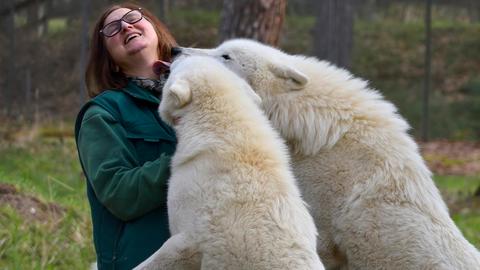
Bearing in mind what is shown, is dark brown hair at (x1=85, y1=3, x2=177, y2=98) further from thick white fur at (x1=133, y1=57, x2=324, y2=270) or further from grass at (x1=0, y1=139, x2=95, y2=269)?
grass at (x1=0, y1=139, x2=95, y2=269)

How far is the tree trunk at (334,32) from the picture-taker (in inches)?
582

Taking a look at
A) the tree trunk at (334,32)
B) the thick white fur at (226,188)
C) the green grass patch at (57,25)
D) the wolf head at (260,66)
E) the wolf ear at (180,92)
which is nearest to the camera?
the thick white fur at (226,188)

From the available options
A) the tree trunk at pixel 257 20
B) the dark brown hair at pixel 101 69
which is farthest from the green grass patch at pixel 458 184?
the dark brown hair at pixel 101 69

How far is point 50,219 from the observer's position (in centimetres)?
655

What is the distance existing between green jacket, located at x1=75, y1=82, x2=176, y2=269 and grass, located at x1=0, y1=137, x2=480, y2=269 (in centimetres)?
224

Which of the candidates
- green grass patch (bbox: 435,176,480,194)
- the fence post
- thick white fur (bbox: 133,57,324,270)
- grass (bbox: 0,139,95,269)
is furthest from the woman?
the fence post

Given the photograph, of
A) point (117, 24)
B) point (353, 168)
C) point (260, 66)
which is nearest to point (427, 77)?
point (260, 66)

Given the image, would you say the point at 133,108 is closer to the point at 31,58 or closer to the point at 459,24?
the point at 31,58

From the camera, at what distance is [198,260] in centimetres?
323

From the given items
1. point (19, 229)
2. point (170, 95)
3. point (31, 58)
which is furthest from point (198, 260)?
point (31, 58)

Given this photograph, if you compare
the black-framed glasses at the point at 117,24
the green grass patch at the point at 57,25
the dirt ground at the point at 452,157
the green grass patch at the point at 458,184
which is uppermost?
the black-framed glasses at the point at 117,24

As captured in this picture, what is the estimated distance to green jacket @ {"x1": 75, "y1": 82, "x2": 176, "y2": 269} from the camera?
11.9 feet

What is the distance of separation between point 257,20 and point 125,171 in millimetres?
4435

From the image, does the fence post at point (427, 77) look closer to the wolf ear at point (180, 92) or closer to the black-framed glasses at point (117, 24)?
the black-framed glasses at point (117, 24)
